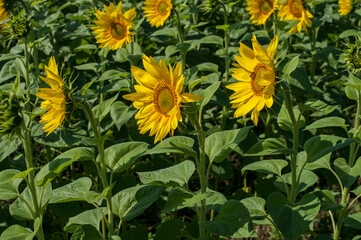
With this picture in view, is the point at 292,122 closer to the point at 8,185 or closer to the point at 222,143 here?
the point at 222,143

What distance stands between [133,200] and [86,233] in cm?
26

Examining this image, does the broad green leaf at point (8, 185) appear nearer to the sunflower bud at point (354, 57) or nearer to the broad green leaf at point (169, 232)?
the broad green leaf at point (169, 232)

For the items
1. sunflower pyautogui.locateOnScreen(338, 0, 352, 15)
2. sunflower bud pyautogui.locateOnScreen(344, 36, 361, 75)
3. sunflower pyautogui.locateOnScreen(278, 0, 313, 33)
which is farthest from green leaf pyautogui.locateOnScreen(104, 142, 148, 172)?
sunflower pyautogui.locateOnScreen(338, 0, 352, 15)

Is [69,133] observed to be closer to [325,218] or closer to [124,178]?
[124,178]

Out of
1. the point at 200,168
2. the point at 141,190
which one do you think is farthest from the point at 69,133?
the point at 200,168

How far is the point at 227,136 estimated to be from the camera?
6.70 ft

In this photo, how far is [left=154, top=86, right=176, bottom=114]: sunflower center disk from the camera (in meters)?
1.79

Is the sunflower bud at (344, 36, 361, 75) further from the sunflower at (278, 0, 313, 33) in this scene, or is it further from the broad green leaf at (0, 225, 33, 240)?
the broad green leaf at (0, 225, 33, 240)

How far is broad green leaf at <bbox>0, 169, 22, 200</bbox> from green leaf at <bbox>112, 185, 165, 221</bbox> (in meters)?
0.46

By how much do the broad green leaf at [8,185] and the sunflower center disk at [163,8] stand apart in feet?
5.87

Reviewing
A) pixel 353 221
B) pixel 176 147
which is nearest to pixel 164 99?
pixel 176 147

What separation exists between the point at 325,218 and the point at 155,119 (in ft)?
5.43

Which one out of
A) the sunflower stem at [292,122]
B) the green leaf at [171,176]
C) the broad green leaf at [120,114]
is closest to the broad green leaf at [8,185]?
the green leaf at [171,176]

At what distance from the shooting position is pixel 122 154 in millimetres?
2062
